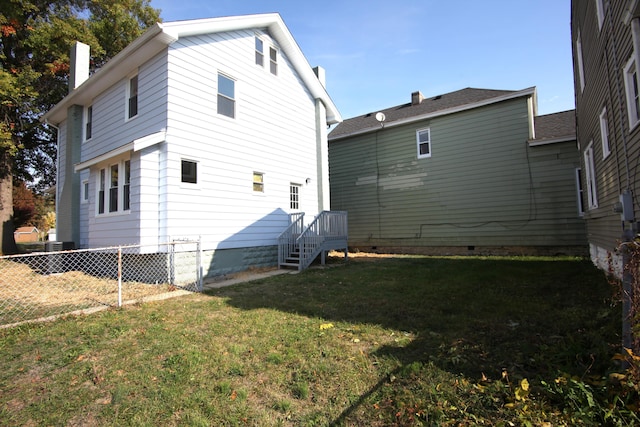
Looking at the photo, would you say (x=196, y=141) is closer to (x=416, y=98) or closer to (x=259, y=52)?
(x=259, y=52)

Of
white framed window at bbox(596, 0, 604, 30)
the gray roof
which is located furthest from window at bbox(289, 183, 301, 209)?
white framed window at bbox(596, 0, 604, 30)

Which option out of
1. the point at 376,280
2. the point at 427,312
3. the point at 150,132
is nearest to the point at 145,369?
the point at 427,312

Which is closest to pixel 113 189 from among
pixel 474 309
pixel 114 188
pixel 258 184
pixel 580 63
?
pixel 114 188

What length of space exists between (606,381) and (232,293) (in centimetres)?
629

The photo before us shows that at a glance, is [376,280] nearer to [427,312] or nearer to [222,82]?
[427,312]

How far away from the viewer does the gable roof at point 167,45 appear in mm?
8472

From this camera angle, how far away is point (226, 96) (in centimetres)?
1023

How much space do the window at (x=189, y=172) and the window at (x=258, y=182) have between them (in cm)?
219

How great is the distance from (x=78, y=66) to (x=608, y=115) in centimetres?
1604

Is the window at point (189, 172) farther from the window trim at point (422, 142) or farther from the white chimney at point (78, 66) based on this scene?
the window trim at point (422, 142)

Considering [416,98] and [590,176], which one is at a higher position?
[416,98]

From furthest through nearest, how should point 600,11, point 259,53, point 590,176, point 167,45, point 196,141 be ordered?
point 259,53, point 196,141, point 590,176, point 167,45, point 600,11

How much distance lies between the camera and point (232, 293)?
7.18 meters

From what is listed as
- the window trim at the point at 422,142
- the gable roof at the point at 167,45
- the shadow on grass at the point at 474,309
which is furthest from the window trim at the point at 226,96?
the window trim at the point at 422,142
